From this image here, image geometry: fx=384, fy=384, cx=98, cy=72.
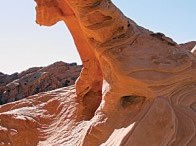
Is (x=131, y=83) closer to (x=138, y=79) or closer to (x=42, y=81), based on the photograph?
(x=138, y=79)

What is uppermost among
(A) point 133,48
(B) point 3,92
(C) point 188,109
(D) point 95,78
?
(A) point 133,48

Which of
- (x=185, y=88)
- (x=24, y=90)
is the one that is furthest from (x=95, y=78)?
(x=24, y=90)

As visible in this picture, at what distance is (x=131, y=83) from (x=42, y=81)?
38.3 feet

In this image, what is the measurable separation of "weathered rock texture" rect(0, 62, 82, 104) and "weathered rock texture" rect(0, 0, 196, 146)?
10051mm

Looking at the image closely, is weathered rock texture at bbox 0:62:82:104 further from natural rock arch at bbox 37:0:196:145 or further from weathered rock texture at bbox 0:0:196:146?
natural rock arch at bbox 37:0:196:145

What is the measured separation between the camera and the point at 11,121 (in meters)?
5.64

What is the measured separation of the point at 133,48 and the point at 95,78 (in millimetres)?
1375

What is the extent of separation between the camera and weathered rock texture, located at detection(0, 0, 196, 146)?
3432 millimetres

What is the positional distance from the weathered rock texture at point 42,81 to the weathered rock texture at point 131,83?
10051mm

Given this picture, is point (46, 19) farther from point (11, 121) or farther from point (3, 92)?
point (3, 92)

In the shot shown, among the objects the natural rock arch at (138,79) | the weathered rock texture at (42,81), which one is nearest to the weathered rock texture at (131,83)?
the natural rock arch at (138,79)

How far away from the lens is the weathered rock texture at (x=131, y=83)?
3.43 m

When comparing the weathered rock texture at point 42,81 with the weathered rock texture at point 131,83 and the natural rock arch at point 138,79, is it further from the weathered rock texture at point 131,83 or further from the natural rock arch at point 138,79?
the natural rock arch at point 138,79

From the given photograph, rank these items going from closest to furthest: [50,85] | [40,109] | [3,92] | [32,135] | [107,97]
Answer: [107,97] < [32,135] < [40,109] < [50,85] < [3,92]
